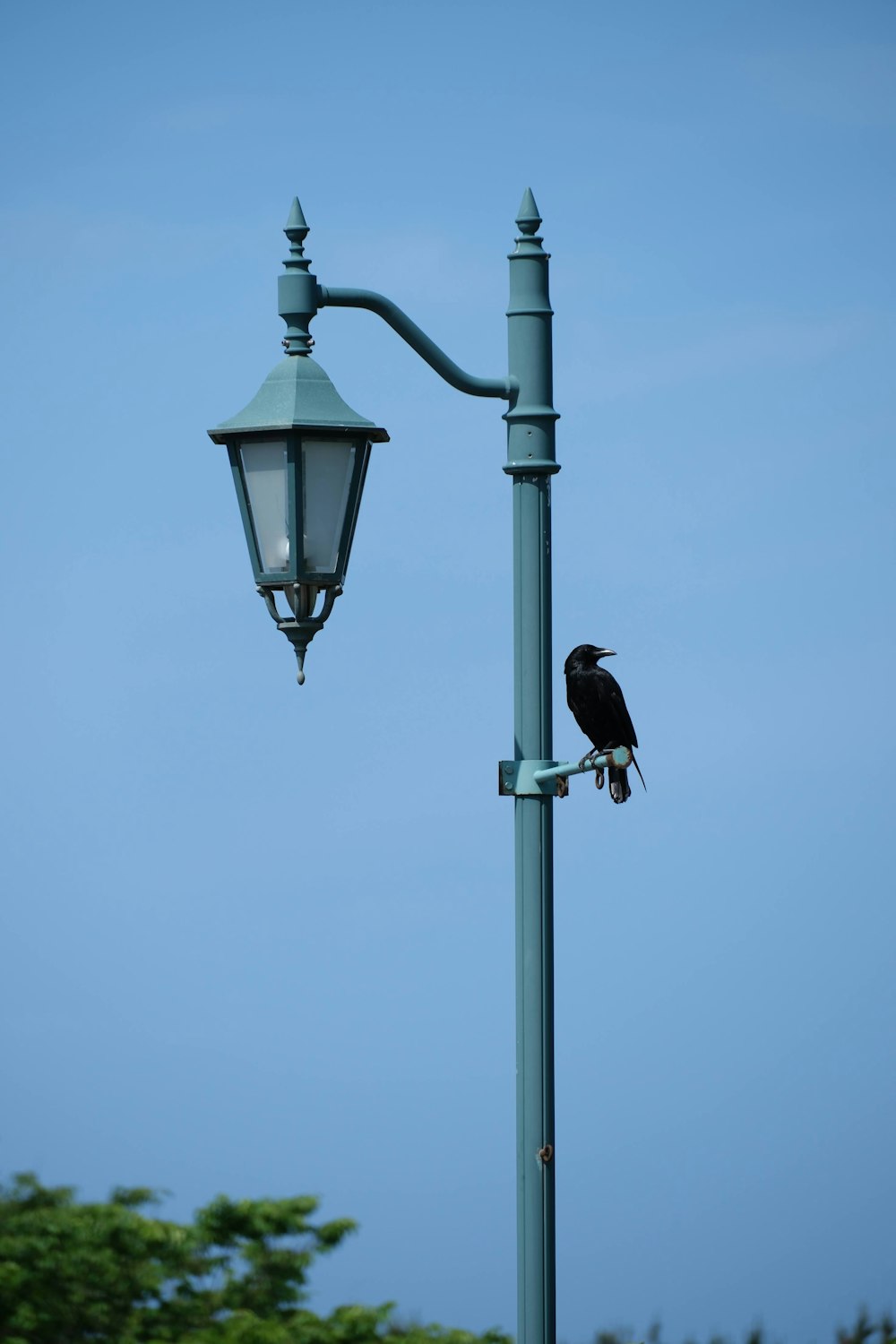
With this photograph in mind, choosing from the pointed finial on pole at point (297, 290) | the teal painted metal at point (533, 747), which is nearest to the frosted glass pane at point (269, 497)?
the pointed finial on pole at point (297, 290)

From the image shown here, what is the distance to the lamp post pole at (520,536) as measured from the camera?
16.2 feet

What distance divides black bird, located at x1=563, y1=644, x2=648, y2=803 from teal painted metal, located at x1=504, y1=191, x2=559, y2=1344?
0.40 meters

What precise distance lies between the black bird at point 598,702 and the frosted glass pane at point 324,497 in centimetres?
107

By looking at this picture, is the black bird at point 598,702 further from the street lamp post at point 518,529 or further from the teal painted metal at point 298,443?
the teal painted metal at point 298,443

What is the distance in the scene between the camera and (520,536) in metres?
5.23

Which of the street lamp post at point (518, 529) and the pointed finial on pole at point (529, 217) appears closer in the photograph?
the street lamp post at point (518, 529)

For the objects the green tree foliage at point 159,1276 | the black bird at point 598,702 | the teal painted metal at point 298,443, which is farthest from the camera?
the green tree foliage at point 159,1276

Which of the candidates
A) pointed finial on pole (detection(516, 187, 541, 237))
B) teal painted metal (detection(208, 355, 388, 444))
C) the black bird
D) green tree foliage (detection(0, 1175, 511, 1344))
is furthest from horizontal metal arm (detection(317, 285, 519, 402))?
green tree foliage (detection(0, 1175, 511, 1344))

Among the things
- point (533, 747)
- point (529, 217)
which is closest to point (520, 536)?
point (533, 747)

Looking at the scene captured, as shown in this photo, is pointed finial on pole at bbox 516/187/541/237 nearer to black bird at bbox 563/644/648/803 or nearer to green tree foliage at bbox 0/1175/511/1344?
black bird at bbox 563/644/648/803

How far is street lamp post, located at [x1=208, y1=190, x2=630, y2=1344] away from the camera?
16.2ft

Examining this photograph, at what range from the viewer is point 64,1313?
406 inches

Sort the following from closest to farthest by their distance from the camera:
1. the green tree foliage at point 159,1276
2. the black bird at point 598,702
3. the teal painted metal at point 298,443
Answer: the teal painted metal at point 298,443 < the black bird at point 598,702 < the green tree foliage at point 159,1276

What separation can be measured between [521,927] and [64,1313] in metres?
6.50
